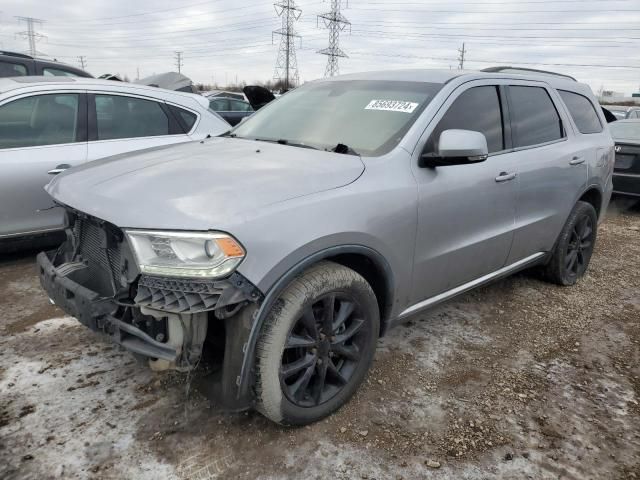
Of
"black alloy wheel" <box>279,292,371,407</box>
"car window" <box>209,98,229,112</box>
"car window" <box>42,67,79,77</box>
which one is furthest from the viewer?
"car window" <box>209,98,229,112</box>

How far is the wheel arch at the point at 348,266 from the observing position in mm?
2107

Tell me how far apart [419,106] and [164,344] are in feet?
6.30

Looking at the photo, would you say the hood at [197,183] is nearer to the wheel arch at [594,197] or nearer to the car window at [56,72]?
the wheel arch at [594,197]

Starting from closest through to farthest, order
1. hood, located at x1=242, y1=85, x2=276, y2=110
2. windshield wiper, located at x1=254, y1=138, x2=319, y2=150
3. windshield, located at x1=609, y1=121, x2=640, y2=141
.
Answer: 1. windshield wiper, located at x1=254, y1=138, x2=319, y2=150
2. hood, located at x1=242, y1=85, x2=276, y2=110
3. windshield, located at x1=609, y1=121, x2=640, y2=141

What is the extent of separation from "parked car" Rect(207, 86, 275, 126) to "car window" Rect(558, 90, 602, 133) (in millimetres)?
2543

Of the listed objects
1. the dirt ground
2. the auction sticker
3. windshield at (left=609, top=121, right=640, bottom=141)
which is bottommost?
the dirt ground

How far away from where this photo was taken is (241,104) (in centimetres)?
1484

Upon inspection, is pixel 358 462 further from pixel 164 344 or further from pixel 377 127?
pixel 377 127

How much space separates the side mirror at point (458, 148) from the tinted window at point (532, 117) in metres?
1.06

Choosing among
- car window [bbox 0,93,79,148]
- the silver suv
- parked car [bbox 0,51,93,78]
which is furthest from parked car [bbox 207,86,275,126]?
parked car [bbox 0,51,93,78]

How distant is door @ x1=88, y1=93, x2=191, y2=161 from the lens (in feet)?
15.1

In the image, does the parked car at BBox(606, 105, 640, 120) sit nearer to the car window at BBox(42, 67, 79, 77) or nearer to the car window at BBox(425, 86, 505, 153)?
the car window at BBox(425, 86, 505, 153)

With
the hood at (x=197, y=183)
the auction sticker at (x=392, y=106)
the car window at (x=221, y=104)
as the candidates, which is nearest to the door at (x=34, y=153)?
the hood at (x=197, y=183)

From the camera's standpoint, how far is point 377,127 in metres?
2.93
